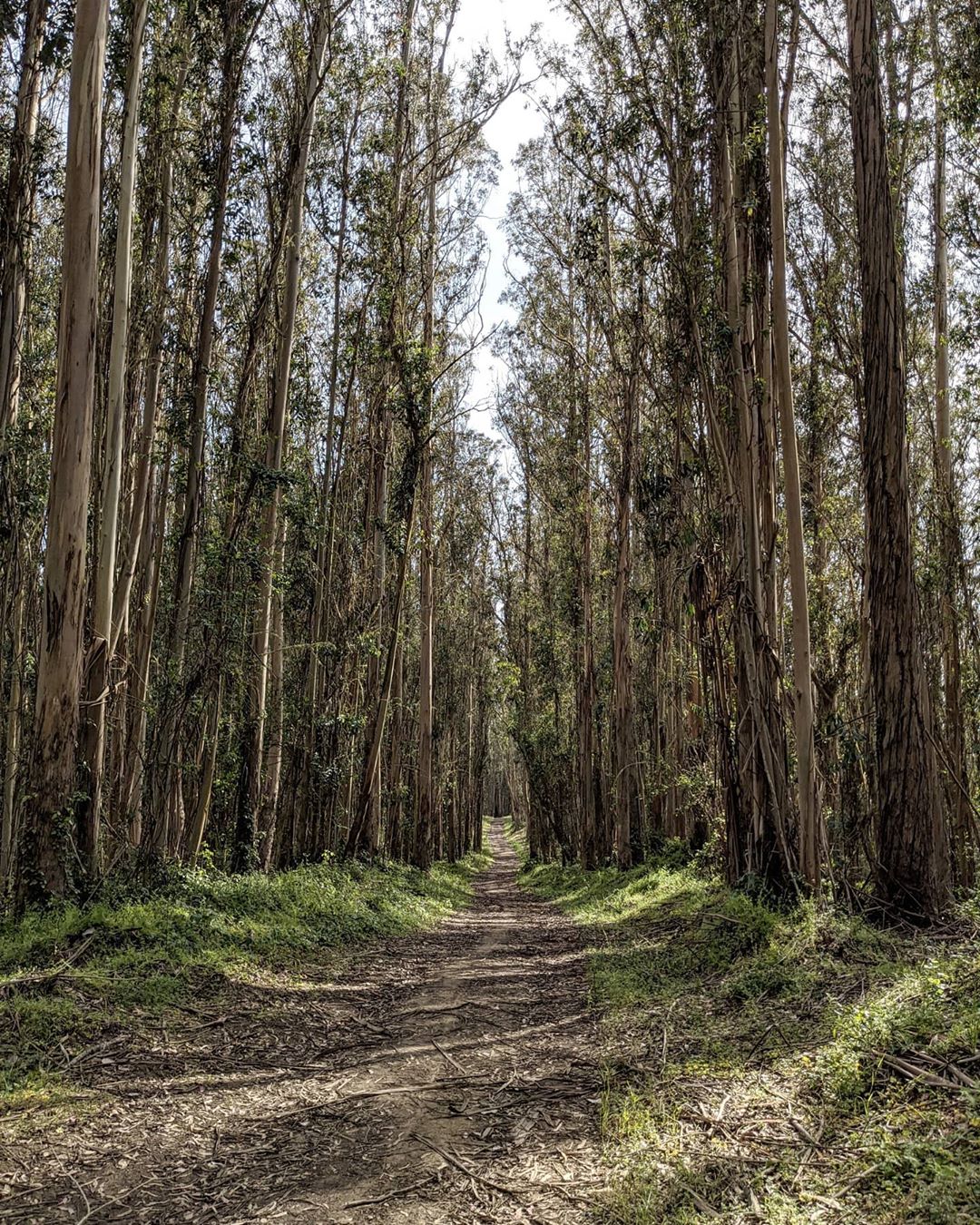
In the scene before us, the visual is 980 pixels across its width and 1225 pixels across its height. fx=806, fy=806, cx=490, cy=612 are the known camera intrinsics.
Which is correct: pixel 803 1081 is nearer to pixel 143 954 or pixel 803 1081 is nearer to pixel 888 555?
pixel 888 555

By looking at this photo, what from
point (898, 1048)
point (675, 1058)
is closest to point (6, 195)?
point (675, 1058)

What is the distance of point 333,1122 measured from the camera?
369 centimetres

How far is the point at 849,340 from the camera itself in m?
11.9

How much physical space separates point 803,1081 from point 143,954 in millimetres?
4574

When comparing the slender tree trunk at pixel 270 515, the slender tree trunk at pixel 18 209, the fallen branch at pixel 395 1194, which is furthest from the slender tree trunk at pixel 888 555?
the slender tree trunk at pixel 18 209

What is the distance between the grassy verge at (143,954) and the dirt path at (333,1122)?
0.26 m

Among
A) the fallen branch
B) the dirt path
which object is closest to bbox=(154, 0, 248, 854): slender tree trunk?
the dirt path

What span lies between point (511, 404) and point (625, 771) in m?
11.1

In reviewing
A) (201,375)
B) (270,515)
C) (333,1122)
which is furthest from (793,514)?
(270,515)

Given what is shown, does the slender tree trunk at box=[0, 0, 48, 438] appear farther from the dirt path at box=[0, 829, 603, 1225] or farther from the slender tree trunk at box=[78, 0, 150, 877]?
the dirt path at box=[0, 829, 603, 1225]

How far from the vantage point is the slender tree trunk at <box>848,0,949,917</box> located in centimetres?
623

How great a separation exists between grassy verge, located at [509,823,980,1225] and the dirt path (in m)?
0.28

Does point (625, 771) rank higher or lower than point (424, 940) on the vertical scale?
higher

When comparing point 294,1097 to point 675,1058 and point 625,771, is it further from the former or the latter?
point 625,771
